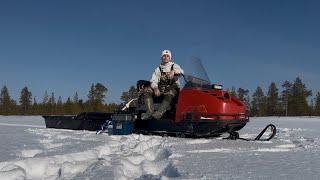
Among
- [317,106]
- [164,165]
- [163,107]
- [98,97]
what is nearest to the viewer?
[164,165]

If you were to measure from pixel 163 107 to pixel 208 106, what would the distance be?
3.78 ft

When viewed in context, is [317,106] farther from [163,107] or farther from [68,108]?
[163,107]

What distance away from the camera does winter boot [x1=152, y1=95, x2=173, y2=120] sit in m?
9.38

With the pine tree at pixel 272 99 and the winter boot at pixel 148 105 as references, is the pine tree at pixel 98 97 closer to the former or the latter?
the pine tree at pixel 272 99

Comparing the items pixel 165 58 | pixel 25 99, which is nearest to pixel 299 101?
pixel 25 99

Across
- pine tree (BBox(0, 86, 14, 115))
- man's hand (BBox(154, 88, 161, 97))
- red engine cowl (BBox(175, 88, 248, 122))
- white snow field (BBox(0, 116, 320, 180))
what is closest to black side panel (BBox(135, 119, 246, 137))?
red engine cowl (BBox(175, 88, 248, 122))

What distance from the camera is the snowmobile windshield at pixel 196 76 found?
360 inches

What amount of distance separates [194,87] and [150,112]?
1.20m

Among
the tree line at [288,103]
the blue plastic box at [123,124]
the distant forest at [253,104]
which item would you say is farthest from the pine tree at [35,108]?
the blue plastic box at [123,124]

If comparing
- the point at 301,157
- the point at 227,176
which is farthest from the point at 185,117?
the point at 227,176

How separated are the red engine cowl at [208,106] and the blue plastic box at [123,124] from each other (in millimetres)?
1267

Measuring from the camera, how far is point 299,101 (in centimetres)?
6531

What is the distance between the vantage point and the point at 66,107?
237 ft

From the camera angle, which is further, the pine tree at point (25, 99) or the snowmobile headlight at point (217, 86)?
the pine tree at point (25, 99)
